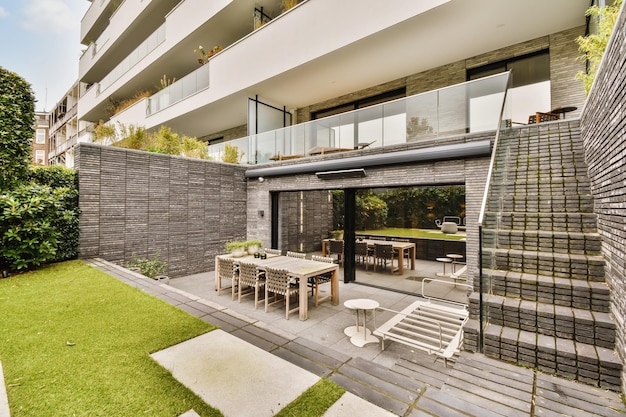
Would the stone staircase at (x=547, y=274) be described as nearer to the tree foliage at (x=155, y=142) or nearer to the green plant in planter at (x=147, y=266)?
the green plant in planter at (x=147, y=266)

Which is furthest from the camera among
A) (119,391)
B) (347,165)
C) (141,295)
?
(347,165)

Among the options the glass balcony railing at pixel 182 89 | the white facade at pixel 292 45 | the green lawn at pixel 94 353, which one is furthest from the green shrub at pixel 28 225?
the glass balcony railing at pixel 182 89

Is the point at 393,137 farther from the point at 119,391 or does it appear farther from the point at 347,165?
the point at 119,391

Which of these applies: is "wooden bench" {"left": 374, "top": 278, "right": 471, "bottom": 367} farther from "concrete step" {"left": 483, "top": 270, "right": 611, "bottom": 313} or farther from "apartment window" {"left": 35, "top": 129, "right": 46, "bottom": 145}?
"apartment window" {"left": 35, "top": 129, "right": 46, "bottom": 145}

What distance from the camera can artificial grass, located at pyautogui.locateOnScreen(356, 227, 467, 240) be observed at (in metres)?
7.28

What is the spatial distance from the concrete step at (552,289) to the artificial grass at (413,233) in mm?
3390

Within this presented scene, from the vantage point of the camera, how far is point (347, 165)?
790 cm

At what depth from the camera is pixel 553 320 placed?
120 inches

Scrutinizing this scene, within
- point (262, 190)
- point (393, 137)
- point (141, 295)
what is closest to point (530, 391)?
point (141, 295)

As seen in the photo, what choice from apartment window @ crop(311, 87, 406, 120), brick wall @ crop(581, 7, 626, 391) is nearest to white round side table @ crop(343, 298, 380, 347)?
brick wall @ crop(581, 7, 626, 391)

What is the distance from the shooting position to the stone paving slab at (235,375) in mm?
2341

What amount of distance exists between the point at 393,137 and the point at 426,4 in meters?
3.03

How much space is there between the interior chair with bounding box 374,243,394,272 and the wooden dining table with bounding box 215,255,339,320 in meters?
2.53

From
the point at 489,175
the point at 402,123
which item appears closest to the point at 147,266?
the point at 402,123
